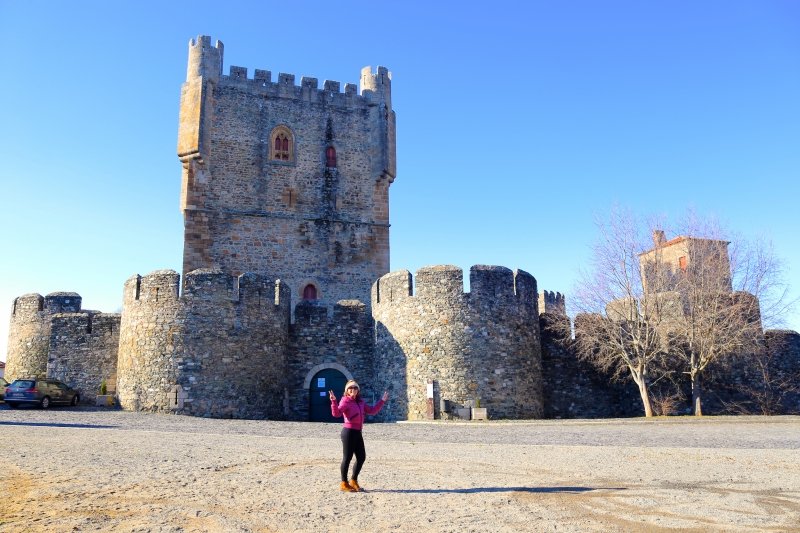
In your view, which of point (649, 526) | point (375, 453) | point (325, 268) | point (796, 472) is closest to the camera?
point (649, 526)

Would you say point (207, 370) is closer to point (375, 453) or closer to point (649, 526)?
point (375, 453)

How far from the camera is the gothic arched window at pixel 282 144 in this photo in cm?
2800

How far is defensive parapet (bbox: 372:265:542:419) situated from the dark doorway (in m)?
1.65

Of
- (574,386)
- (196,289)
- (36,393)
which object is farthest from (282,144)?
(574,386)

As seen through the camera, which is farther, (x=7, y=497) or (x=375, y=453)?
(x=375, y=453)

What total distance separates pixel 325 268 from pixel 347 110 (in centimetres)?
748

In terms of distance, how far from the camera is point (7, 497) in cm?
617

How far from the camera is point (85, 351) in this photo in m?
19.8

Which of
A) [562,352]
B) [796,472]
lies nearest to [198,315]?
[562,352]

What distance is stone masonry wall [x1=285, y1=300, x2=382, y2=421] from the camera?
19.8 m

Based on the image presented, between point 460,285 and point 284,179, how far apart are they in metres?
12.5

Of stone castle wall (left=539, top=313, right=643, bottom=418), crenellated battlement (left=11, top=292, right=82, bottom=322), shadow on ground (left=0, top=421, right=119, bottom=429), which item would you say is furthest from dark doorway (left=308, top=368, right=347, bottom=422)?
crenellated battlement (left=11, top=292, right=82, bottom=322)

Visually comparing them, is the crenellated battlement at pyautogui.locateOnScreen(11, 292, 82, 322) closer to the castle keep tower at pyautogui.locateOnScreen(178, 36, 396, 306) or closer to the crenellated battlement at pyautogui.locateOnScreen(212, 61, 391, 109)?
the castle keep tower at pyautogui.locateOnScreen(178, 36, 396, 306)

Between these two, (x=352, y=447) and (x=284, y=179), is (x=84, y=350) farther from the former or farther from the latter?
(x=352, y=447)
